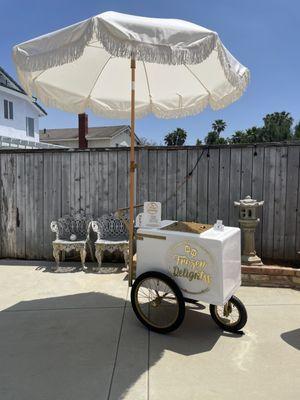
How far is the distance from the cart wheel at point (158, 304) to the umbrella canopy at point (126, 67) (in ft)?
5.75

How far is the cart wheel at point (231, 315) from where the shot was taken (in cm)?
286

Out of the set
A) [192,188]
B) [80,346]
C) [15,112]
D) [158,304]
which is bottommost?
[80,346]

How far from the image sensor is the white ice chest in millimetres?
2592

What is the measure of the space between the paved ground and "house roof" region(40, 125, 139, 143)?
63.3 feet

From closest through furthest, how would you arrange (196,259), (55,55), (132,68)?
(55,55), (196,259), (132,68)

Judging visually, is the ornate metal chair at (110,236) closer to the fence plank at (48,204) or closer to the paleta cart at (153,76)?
the fence plank at (48,204)

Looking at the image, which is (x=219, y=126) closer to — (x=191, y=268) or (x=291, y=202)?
(x=291, y=202)

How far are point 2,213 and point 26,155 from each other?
102 cm

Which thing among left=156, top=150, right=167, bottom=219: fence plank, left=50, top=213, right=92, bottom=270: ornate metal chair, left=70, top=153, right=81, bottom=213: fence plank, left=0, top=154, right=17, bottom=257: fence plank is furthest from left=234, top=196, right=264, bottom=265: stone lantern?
left=0, top=154, right=17, bottom=257: fence plank

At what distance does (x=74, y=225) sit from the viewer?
5.09m

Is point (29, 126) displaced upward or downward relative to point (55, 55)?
upward

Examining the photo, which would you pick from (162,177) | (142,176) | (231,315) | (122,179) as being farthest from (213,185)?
(231,315)

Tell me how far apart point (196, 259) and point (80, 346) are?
117 centimetres

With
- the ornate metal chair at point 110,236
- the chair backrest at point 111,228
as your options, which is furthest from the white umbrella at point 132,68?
the chair backrest at point 111,228
